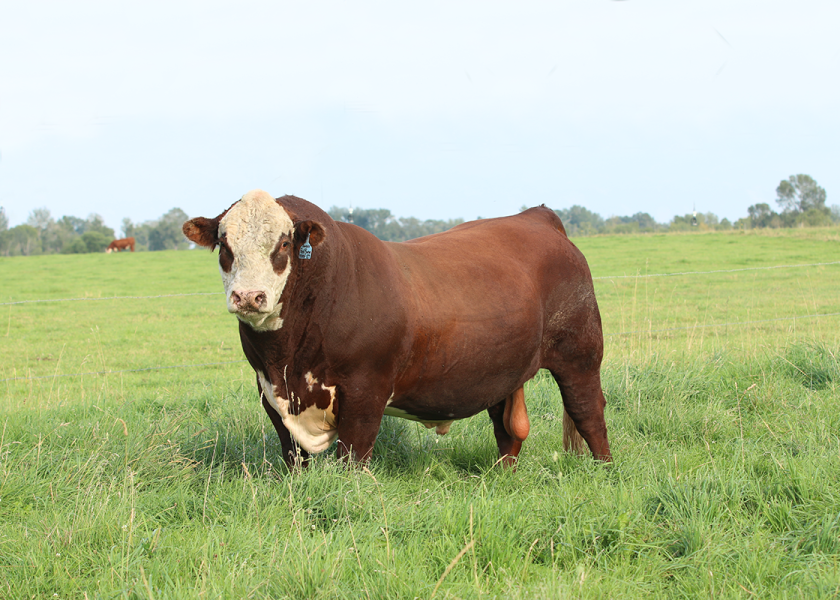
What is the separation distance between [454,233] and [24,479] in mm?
3102

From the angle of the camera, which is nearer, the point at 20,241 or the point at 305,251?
the point at 305,251

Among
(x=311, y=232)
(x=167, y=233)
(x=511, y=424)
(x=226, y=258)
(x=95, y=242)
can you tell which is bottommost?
(x=511, y=424)

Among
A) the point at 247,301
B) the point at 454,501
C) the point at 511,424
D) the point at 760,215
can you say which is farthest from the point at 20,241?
the point at 454,501

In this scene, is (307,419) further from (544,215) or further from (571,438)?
(544,215)

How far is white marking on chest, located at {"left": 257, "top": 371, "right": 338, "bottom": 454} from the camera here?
4.03 meters

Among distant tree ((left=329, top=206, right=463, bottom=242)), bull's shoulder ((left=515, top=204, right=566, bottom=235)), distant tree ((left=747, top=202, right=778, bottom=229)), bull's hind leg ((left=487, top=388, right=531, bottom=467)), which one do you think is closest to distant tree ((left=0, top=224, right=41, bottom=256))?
distant tree ((left=329, top=206, right=463, bottom=242))

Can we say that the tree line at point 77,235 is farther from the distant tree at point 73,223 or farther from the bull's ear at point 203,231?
the bull's ear at point 203,231

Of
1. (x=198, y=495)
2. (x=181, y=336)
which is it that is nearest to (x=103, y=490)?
(x=198, y=495)

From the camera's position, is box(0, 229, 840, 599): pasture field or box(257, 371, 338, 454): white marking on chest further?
box(257, 371, 338, 454): white marking on chest

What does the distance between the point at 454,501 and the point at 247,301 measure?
1.44 meters

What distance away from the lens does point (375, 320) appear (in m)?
3.98

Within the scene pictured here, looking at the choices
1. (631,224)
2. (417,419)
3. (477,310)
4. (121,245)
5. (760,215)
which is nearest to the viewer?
(477,310)

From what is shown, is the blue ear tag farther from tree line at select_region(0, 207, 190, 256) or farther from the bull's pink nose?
tree line at select_region(0, 207, 190, 256)

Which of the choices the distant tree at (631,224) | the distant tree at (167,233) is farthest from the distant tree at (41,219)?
the distant tree at (631,224)
